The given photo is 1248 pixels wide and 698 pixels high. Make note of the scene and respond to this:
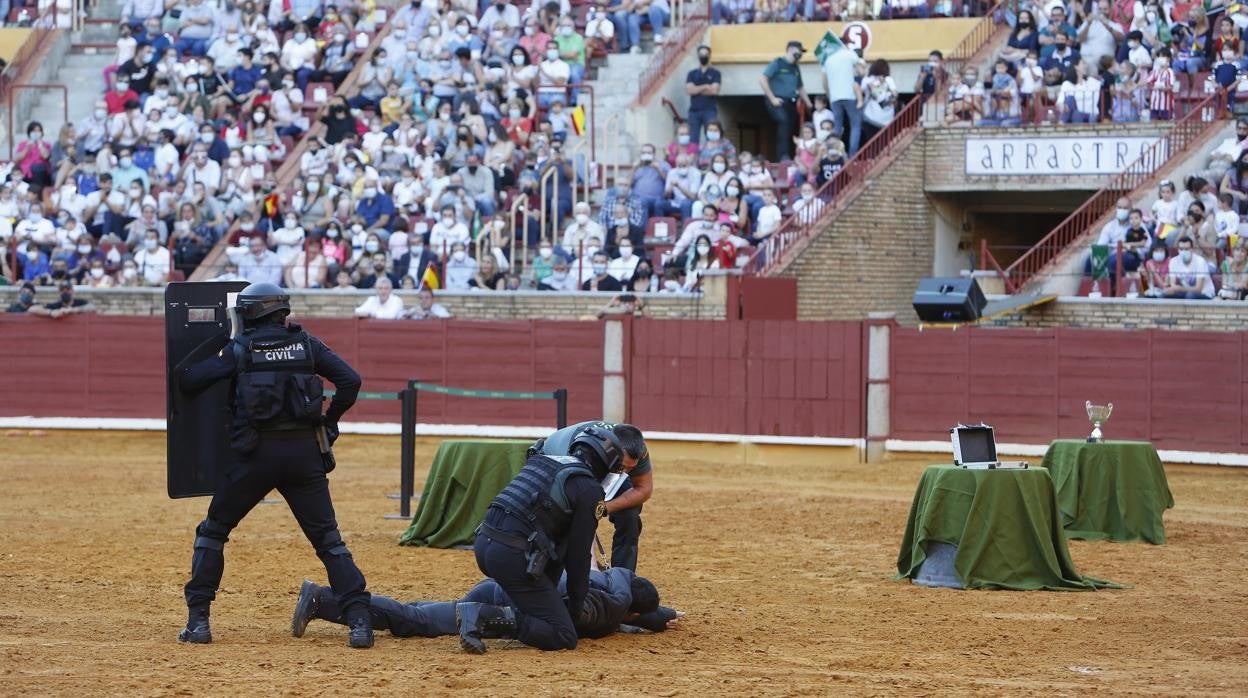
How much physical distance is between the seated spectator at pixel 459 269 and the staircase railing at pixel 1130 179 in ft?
23.4

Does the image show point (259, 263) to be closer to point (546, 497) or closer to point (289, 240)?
point (289, 240)

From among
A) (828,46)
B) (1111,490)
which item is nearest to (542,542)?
(1111,490)

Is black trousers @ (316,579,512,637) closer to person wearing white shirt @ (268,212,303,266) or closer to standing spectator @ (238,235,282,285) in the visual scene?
standing spectator @ (238,235,282,285)

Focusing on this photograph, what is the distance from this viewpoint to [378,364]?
2503cm

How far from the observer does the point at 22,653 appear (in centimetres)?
931

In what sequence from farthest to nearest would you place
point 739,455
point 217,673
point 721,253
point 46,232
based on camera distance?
point 46,232, point 721,253, point 739,455, point 217,673

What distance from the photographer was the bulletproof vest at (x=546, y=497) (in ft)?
30.7

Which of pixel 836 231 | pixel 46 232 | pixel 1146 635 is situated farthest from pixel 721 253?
pixel 1146 635

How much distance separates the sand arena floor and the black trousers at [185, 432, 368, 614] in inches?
13.4

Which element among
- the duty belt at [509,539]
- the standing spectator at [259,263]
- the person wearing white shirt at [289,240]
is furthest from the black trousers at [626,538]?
the person wearing white shirt at [289,240]

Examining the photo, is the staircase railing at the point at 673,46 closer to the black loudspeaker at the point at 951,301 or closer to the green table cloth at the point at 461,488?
the black loudspeaker at the point at 951,301

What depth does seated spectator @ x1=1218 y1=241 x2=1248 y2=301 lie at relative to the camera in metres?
22.4

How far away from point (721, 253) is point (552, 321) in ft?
8.12

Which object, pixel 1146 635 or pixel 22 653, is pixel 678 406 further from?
pixel 22 653
